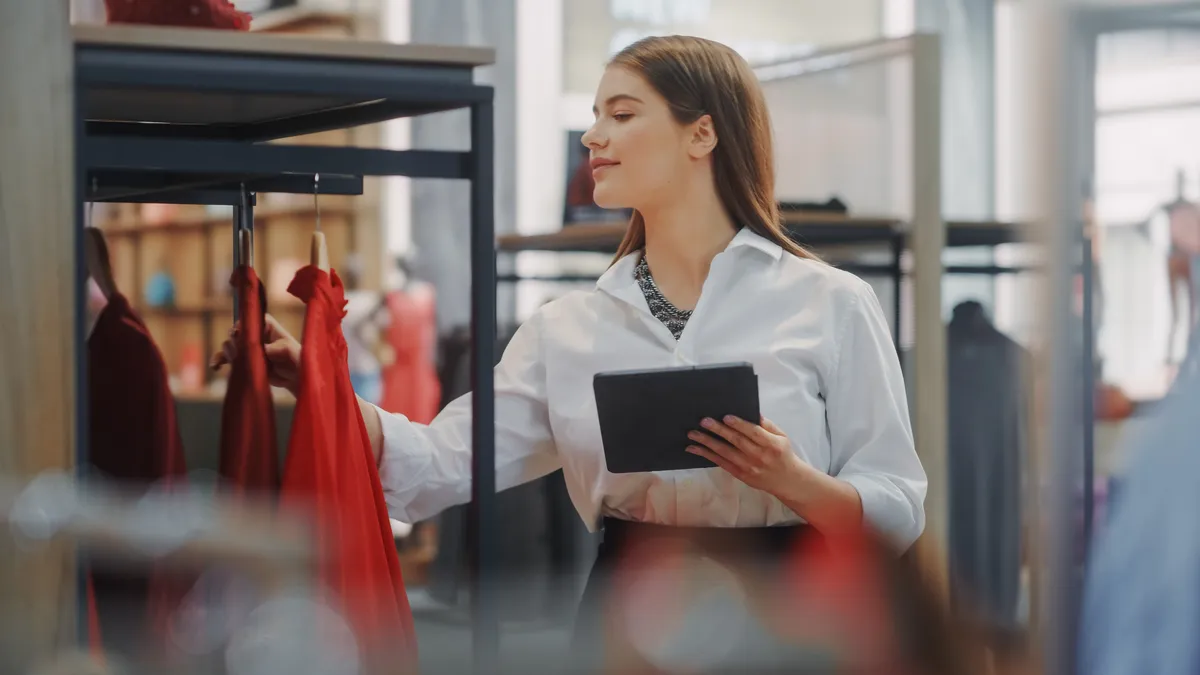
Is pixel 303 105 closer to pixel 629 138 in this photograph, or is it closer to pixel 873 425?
pixel 629 138

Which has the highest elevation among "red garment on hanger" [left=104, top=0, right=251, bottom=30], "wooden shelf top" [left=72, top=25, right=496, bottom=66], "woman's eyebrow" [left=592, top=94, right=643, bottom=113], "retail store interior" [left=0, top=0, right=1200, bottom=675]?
"red garment on hanger" [left=104, top=0, right=251, bottom=30]

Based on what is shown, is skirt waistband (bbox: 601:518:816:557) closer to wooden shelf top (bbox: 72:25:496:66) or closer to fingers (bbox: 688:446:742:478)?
fingers (bbox: 688:446:742:478)

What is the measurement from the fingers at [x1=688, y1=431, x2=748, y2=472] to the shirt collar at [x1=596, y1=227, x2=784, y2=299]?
11.3 inches

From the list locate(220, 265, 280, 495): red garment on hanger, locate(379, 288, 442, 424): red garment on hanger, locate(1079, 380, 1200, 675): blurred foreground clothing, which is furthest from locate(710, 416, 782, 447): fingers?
locate(379, 288, 442, 424): red garment on hanger

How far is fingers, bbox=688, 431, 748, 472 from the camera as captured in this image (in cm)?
146

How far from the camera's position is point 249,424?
1.29m

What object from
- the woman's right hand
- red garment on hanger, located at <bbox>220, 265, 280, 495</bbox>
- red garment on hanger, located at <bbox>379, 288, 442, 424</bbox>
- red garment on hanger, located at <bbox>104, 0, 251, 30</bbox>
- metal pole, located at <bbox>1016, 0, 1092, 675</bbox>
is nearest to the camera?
metal pole, located at <bbox>1016, 0, 1092, 675</bbox>

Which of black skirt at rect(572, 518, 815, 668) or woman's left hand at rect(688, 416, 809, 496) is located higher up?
woman's left hand at rect(688, 416, 809, 496)

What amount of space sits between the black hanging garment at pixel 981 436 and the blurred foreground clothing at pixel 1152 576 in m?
2.93

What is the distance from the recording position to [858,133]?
4.11 metres

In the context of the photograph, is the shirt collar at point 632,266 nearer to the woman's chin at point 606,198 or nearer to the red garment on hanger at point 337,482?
the woman's chin at point 606,198

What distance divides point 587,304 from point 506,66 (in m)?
3.92

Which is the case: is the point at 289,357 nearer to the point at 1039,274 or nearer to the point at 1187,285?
the point at 1039,274

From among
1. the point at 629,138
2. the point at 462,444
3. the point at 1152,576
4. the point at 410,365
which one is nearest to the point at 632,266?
the point at 629,138
